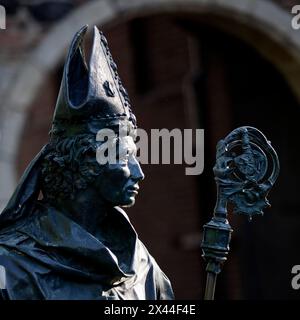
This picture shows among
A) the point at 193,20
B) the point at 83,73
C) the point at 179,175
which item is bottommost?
the point at 83,73

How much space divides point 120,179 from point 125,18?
6211mm

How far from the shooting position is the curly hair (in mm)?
4082

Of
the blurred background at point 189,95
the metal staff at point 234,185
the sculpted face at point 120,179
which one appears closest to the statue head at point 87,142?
the sculpted face at point 120,179

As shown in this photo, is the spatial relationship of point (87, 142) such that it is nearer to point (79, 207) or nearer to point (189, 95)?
point (79, 207)

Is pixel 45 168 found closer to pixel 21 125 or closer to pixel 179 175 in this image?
pixel 21 125

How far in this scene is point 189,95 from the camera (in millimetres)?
13039

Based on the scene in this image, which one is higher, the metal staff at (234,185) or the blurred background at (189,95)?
the blurred background at (189,95)

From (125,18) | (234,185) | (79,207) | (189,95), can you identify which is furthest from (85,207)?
(189,95)

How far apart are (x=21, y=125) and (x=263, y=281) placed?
322cm

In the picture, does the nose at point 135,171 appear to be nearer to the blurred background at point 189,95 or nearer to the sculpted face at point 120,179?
the sculpted face at point 120,179

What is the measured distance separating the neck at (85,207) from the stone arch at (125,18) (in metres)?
5.25

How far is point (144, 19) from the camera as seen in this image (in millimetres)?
13969

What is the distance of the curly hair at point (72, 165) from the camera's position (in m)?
4.08
